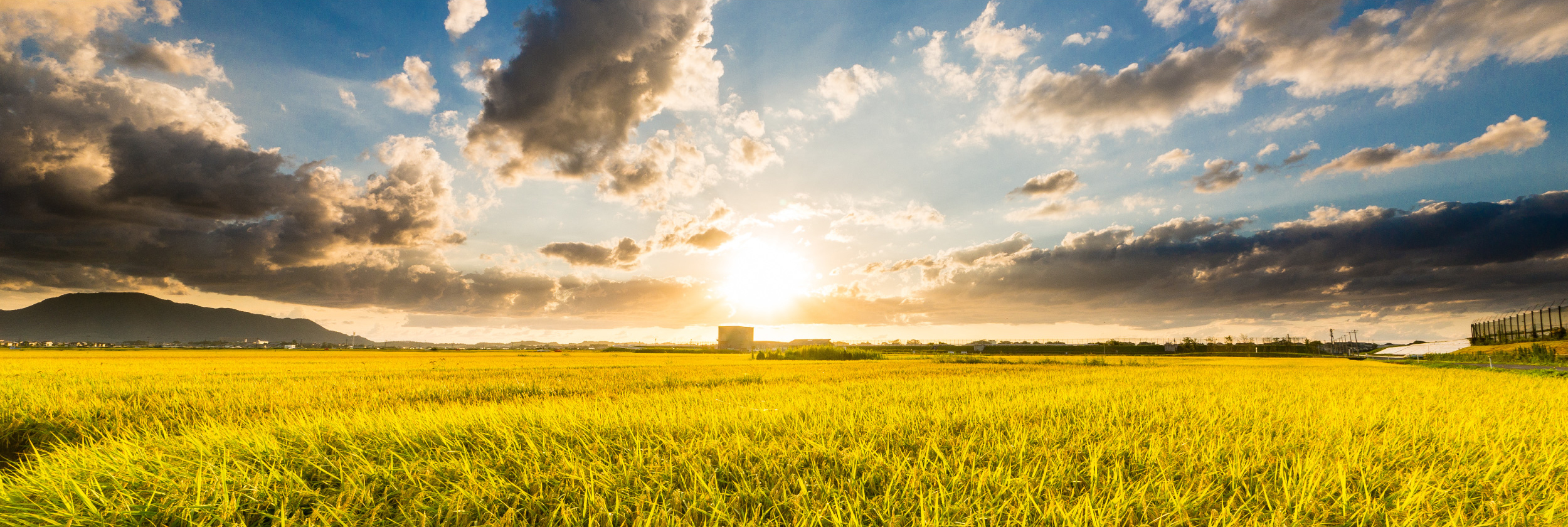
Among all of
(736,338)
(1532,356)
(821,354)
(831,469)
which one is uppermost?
(831,469)

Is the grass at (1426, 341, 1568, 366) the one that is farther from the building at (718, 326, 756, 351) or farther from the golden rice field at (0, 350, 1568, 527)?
the building at (718, 326, 756, 351)

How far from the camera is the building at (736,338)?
154m

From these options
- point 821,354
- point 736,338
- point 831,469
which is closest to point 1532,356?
point 821,354

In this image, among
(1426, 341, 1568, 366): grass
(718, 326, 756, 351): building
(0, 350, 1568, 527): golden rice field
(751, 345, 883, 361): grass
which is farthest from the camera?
(718, 326, 756, 351): building

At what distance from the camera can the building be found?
15449 centimetres

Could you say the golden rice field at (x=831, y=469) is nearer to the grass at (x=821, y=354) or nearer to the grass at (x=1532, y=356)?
the grass at (x=821, y=354)

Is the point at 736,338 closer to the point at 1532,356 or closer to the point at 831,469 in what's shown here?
the point at 1532,356

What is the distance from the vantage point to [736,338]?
154 m

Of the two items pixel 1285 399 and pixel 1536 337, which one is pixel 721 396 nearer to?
pixel 1285 399

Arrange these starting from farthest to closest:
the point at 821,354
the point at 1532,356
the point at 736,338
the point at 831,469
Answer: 1. the point at 736,338
2. the point at 821,354
3. the point at 1532,356
4. the point at 831,469

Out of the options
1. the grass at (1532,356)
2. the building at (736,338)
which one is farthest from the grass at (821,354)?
the building at (736,338)

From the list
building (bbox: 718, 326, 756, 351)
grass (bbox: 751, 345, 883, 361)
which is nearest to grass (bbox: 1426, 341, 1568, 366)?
grass (bbox: 751, 345, 883, 361)

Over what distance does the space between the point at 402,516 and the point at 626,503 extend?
123 centimetres

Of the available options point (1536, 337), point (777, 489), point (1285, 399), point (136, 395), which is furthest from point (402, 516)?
point (1536, 337)
